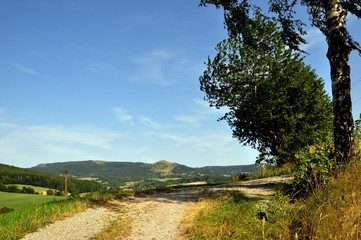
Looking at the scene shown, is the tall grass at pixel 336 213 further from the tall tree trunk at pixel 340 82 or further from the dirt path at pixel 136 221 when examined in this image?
the dirt path at pixel 136 221

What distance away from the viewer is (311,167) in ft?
37.3

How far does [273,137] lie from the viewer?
3359cm

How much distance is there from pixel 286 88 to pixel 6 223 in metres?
26.8

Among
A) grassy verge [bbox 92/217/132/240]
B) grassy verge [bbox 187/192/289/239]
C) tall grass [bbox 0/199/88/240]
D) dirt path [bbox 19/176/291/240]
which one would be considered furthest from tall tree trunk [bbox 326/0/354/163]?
tall grass [bbox 0/199/88/240]

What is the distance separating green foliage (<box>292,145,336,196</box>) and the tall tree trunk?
0.50 metres

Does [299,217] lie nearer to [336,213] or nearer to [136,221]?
[336,213]

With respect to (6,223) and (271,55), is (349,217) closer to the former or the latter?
(6,223)

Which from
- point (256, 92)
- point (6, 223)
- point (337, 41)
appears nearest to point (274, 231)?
point (337, 41)

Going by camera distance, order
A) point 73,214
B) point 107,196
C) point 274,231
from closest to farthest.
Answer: point 274,231
point 73,214
point 107,196

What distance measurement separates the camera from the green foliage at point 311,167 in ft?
34.9

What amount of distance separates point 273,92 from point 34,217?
24.1 meters

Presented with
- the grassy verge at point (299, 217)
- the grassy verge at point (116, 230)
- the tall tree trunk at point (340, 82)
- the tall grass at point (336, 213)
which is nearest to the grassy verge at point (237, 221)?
the grassy verge at point (299, 217)

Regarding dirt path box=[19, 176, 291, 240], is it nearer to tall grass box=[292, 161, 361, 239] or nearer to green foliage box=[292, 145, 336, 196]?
tall grass box=[292, 161, 361, 239]

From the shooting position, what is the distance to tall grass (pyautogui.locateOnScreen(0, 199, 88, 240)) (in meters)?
10.7
